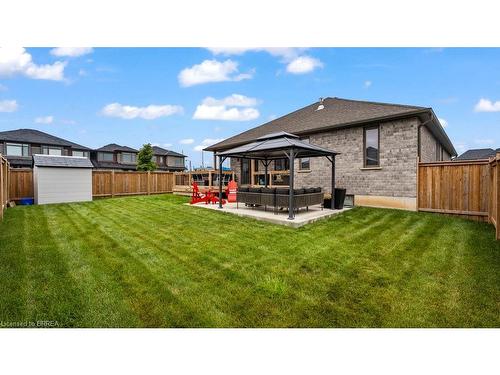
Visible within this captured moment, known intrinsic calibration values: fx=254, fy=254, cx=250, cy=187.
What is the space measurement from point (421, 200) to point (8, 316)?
10.9m

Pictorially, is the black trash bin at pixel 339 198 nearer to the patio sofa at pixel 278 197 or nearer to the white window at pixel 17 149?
the patio sofa at pixel 278 197

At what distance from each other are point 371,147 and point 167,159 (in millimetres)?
41279

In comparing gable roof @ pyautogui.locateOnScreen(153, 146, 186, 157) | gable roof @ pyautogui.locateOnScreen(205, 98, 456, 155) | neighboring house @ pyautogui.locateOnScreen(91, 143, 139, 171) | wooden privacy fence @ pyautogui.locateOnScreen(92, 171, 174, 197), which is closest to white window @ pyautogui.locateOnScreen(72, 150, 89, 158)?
neighboring house @ pyautogui.locateOnScreen(91, 143, 139, 171)

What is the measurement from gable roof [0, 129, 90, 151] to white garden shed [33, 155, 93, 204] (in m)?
20.8

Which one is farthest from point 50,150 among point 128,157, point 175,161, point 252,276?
point 252,276

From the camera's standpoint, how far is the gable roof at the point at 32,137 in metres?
27.9

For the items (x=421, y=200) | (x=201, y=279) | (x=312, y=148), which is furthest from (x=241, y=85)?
(x=201, y=279)

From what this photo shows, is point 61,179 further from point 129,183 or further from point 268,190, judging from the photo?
point 268,190

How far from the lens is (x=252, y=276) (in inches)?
152

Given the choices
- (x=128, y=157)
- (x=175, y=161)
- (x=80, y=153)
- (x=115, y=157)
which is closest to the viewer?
(x=80, y=153)

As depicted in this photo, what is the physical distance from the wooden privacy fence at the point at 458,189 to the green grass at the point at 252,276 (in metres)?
1.14

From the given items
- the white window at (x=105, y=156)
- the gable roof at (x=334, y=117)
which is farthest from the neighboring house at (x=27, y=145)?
the gable roof at (x=334, y=117)

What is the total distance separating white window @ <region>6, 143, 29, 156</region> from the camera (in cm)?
2762
